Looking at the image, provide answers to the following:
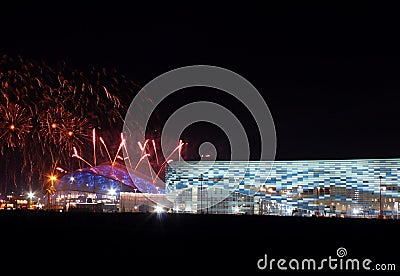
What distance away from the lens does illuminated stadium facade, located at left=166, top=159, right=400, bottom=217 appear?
172ft

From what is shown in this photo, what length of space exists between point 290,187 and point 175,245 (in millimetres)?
43808

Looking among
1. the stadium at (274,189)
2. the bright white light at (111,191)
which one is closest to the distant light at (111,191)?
the bright white light at (111,191)

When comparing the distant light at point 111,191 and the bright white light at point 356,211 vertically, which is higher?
the distant light at point 111,191

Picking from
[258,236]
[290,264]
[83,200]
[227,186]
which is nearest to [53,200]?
[83,200]

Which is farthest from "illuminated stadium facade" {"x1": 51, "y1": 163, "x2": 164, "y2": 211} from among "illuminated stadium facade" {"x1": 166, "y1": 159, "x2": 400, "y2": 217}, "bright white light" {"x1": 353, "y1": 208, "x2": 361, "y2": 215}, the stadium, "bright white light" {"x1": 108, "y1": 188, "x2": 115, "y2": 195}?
"bright white light" {"x1": 353, "y1": 208, "x2": 361, "y2": 215}

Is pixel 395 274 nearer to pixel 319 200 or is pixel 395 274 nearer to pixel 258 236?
pixel 258 236

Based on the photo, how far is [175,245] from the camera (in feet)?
48.4

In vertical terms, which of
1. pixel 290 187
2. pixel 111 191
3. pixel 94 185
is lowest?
pixel 111 191

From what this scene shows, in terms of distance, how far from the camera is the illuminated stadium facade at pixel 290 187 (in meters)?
52.4

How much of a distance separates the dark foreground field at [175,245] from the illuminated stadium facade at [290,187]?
108ft

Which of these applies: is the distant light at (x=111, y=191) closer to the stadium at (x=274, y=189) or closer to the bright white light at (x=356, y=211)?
the stadium at (x=274, y=189)

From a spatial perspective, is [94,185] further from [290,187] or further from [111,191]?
[290,187]

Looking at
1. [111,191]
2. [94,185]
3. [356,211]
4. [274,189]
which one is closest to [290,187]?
[274,189]

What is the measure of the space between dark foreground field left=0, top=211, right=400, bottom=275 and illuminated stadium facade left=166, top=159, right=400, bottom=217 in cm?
3303
